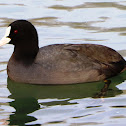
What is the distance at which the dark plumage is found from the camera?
9062 millimetres

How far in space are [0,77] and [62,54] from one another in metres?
1.19

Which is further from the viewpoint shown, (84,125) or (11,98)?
(11,98)

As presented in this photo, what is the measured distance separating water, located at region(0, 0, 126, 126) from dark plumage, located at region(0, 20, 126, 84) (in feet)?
0.49

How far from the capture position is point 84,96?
28.5 feet

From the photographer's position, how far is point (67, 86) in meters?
9.12

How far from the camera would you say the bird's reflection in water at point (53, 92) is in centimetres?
836

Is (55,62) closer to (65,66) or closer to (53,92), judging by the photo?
(65,66)

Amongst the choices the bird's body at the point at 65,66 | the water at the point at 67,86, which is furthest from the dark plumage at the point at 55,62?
the water at the point at 67,86

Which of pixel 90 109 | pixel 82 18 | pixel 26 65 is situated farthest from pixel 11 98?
pixel 82 18

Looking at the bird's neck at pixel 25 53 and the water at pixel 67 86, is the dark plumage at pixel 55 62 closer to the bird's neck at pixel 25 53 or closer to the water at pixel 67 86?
the bird's neck at pixel 25 53

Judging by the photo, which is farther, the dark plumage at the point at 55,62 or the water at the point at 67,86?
the dark plumage at the point at 55,62

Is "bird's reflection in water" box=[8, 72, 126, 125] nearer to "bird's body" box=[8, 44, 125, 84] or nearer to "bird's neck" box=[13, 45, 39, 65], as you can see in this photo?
"bird's body" box=[8, 44, 125, 84]

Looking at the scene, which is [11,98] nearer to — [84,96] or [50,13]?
[84,96]

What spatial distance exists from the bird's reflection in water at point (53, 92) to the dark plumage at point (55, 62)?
0.30 ft
